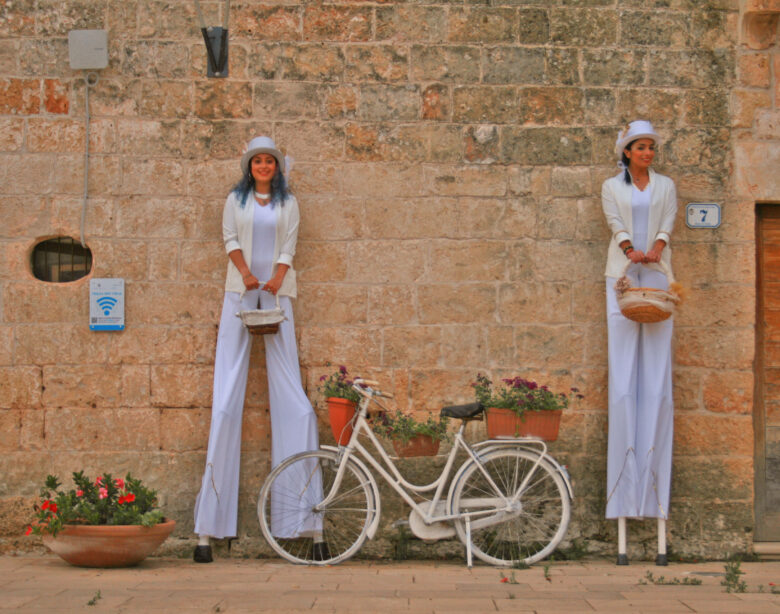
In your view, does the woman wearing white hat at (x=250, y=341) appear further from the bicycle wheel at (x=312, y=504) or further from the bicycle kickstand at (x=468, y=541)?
the bicycle kickstand at (x=468, y=541)

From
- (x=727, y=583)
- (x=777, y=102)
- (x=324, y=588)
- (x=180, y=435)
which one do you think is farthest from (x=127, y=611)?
(x=777, y=102)

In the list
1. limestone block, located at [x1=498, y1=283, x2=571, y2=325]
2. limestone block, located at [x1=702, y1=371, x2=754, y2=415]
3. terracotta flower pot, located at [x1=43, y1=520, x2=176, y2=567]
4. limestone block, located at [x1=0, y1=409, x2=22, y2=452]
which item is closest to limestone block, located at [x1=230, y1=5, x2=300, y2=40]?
limestone block, located at [x1=498, y1=283, x2=571, y2=325]

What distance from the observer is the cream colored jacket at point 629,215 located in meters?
6.72

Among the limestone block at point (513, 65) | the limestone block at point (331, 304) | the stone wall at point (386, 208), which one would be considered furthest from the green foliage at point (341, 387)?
the limestone block at point (513, 65)

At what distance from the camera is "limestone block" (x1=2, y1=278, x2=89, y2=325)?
6859mm

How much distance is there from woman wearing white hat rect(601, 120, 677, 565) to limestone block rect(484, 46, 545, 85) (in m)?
0.75

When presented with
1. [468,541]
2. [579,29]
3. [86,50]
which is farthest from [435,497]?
[86,50]

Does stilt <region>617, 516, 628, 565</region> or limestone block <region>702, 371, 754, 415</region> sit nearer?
stilt <region>617, 516, 628, 565</region>

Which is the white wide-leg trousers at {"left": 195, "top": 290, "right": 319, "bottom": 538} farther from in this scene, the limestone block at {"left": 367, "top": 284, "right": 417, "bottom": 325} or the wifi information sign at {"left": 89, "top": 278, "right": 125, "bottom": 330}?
the wifi information sign at {"left": 89, "top": 278, "right": 125, "bottom": 330}

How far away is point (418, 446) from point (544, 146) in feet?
7.15

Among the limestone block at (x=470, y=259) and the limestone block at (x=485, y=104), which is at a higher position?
the limestone block at (x=485, y=104)

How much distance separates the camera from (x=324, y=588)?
5457 mm

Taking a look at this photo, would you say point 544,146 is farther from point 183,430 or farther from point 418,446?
point 183,430

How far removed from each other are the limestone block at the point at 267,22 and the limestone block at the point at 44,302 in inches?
78.5
